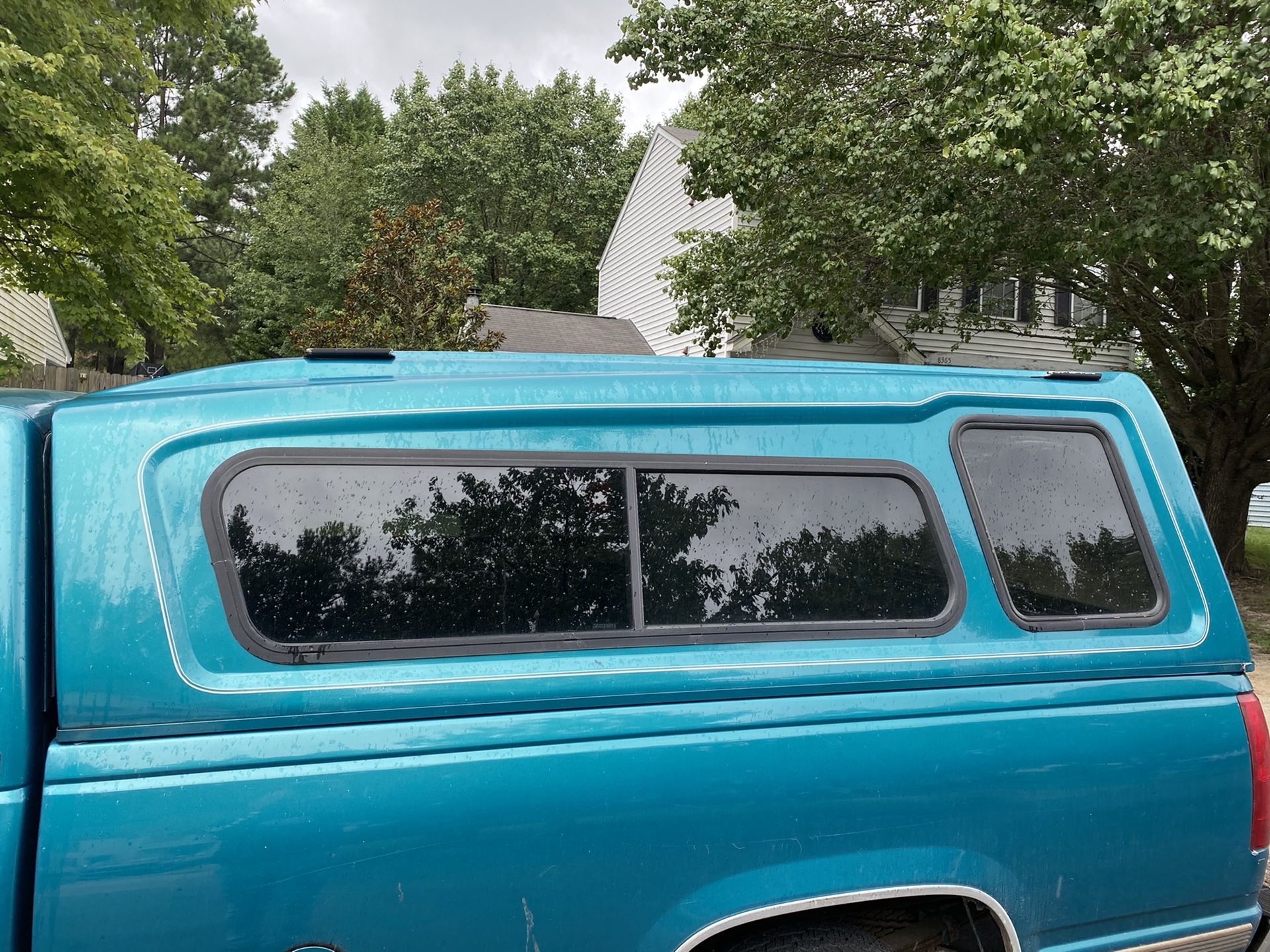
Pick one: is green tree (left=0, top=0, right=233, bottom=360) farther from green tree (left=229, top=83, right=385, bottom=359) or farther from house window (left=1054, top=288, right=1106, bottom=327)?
green tree (left=229, top=83, right=385, bottom=359)

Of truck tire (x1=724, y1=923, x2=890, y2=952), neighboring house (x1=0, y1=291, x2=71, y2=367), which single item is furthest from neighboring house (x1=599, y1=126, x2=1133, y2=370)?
neighboring house (x1=0, y1=291, x2=71, y2=367)

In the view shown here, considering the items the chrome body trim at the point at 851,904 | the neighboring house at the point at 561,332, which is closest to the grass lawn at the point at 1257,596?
the chrome body trim at the point at 851,904

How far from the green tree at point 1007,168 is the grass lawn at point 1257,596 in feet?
1.53

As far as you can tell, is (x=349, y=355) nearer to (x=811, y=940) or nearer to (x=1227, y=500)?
(x=811, y=940)

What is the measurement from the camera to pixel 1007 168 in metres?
8.66

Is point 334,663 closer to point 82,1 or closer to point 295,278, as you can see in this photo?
point 82,1

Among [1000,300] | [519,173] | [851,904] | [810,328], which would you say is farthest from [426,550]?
[519,173]

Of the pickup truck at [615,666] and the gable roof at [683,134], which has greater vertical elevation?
the gable roof at [683,134]

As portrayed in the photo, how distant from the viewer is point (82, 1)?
7.86 m

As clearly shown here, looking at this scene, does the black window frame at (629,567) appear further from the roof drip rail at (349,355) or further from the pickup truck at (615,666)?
the roof drip rail at (349,355)

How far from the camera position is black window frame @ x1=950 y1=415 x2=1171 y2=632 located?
2.16 m

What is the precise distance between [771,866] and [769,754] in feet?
0.76

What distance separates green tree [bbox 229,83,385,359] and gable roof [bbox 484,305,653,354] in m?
10.0

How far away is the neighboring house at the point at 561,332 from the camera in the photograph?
20.4m
